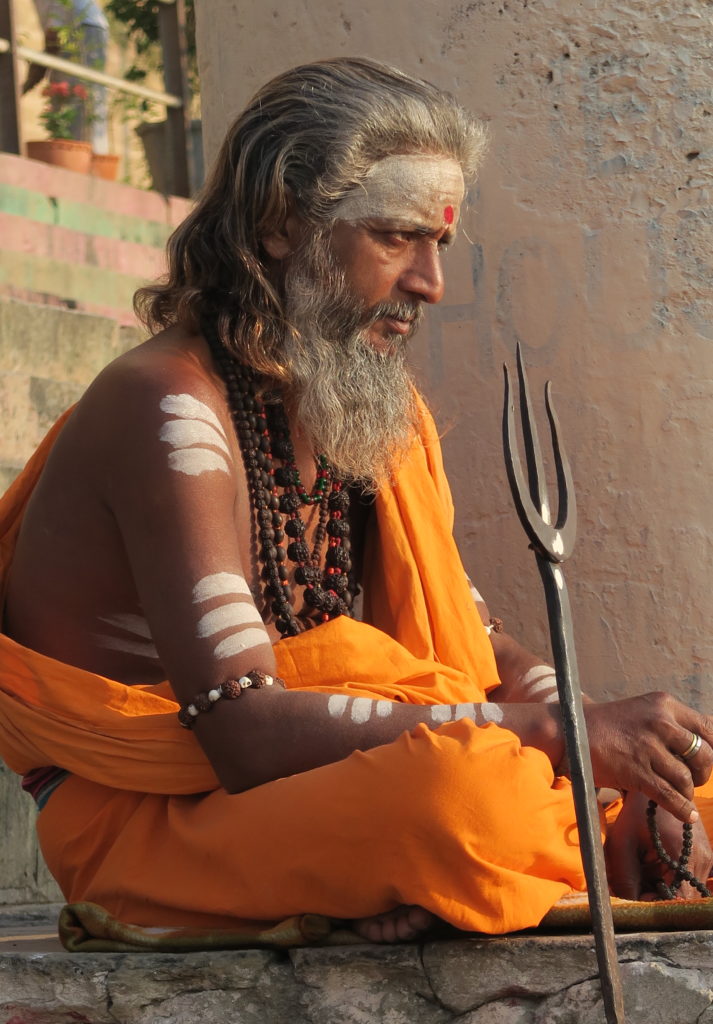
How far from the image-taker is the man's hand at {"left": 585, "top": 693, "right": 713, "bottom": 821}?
2.54m

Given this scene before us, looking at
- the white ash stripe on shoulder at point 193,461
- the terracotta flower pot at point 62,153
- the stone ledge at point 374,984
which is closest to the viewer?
the stone ledge at point 374,984

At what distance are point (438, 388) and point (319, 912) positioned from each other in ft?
5.38

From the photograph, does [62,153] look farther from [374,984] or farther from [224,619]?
[374,984]

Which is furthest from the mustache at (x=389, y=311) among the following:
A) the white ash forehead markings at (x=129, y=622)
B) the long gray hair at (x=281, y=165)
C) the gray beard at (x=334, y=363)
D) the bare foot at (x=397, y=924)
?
the bare foot at (x=397, y=924)

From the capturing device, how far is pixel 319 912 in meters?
2.54

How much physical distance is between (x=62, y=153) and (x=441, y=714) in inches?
303

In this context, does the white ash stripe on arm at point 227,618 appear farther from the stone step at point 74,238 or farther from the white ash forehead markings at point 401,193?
the stone step at point 74,238

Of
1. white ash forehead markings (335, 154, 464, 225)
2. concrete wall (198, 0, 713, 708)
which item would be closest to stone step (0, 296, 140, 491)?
concrete wall (198, 0, 713, 708)

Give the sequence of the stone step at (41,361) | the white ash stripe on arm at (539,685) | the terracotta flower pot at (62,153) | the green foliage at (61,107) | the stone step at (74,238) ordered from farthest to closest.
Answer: the green foliage at (61,107)
the terracotta flower pot at (62,153)
the stone step at (74,238)
the stone step at (41,361)
the white ash stripe on arm at (539,685)

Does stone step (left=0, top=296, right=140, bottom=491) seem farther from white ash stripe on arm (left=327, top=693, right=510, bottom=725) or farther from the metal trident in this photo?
the metal trident

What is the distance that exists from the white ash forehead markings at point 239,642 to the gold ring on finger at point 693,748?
2.44ft

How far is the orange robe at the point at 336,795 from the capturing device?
241 cm

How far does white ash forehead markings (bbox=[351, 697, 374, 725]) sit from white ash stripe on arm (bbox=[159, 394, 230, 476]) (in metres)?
0.51

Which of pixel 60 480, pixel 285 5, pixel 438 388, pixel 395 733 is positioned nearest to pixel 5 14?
pixel 285 5
